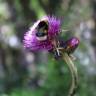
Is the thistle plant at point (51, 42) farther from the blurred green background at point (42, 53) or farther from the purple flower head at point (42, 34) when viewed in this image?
the blurred green background at point (42, 53)

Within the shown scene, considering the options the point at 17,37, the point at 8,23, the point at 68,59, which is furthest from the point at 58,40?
the point at 17,37

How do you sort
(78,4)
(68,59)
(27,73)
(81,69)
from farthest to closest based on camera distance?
(27,73) → (78,4) → (81,69) → (68,59)

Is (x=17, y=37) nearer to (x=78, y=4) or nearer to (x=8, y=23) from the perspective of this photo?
(x=8, y=23)

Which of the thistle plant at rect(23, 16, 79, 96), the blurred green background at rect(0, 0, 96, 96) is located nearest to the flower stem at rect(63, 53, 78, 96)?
the thistle plant at rect(23, 16, 79, 96)

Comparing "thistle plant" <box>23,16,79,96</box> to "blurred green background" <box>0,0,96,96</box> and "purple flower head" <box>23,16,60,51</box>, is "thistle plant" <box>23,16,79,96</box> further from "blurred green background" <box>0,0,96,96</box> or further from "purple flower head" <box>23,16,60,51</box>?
"blurred green background" <box>0,0,96,96</box>

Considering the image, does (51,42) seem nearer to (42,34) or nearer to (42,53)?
(42,34)

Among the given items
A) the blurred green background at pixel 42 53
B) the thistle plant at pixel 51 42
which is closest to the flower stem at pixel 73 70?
the thistle plant at pixel 51 42

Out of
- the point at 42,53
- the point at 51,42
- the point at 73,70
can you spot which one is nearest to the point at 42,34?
the point at 51,42
